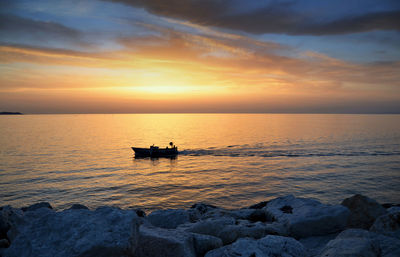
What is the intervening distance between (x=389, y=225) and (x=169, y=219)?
841 centimetres

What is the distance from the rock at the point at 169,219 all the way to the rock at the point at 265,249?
588 centimetres

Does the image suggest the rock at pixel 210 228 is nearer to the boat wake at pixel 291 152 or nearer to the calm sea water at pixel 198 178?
the calm sea water at pixel 198 178

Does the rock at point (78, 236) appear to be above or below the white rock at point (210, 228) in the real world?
above

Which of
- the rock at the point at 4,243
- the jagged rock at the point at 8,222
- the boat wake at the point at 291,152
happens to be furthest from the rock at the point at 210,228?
the boat wake at the point at 291,152

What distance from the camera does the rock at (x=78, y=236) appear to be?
4254 mm

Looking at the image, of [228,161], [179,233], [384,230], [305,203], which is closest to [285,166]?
[228,161]

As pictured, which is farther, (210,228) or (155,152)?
(155,152)

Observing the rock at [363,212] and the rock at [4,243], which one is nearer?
the rock at [4,243]

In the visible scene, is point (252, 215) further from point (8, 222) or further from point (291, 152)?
point (291, 152)

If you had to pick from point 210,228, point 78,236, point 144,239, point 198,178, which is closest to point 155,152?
point 198,178

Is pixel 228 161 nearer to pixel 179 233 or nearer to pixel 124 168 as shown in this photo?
pixel 124 168

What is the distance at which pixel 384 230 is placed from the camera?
7.02 m

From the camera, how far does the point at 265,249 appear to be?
511cm

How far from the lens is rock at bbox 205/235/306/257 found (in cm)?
498
